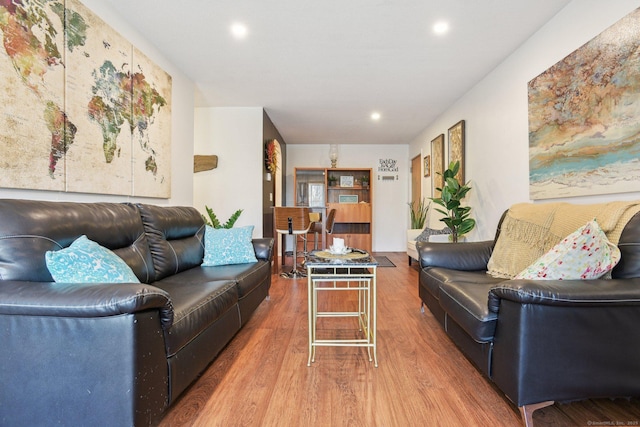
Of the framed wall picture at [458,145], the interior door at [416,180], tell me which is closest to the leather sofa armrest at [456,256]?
the framed wall picture at [458,145]

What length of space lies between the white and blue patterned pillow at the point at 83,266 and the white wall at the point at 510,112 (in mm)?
2729

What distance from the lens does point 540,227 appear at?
2.00 metres

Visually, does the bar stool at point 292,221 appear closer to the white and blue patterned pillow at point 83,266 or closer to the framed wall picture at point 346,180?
the framed wall picture at point 346,180

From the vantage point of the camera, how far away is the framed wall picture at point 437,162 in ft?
14.8

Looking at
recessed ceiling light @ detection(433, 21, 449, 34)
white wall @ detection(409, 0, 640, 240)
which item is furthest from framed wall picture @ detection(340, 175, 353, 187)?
recessed ceiling light @ detection(433, 21, 449, 34)

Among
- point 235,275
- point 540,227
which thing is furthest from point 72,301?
point 540,227

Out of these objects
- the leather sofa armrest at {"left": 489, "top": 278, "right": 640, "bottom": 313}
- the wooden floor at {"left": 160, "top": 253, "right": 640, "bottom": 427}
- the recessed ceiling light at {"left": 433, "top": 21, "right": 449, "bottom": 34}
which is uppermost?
the recessed ceiling light at {"left": 433, "top": 21, "right": 449, "bottom": 34}

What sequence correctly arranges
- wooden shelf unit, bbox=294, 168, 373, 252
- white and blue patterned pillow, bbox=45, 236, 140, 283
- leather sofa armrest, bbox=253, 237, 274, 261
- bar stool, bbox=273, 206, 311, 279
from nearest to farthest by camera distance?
1. white and blue patterned pillow, bbox=45, 236, 140, 283
2. leather sofa armrest, bbox=253, 237, 274, 261
3. bar stool, bbox=273, 206, 311, 279
4. wooden shelf unit, bbox=294, 168, 373, 252

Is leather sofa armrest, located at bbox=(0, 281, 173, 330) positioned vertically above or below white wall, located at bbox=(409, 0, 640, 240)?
below

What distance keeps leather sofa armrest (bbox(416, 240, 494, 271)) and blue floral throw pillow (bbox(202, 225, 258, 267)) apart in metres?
1.49

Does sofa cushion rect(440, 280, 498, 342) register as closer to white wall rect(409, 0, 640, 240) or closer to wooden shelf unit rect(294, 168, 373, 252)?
white wall rect(409, 0, 640, 240)

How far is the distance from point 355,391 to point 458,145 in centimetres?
341

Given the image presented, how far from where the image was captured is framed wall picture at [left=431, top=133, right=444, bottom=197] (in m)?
4.51

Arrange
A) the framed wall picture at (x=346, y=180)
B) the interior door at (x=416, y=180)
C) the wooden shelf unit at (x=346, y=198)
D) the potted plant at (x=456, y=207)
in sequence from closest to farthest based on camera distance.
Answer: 1. the potted plant at (x=456, y=207)
2. the interior door at (x=416, y=180)
3. the wooden shelf unit at (x=346, y=198)
4. the framed wall picture at (x=346, y=180)
